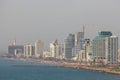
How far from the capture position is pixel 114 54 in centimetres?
14000

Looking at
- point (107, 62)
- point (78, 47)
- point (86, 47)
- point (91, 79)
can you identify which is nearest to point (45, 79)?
point (91, 79)

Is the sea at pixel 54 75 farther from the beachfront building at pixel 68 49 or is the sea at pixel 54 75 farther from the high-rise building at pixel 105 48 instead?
the beachfront building at pixel 68 49

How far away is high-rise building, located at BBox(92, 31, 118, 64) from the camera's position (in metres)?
140

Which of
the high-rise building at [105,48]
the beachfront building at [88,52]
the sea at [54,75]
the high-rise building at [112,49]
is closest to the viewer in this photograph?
the sea at [54,75]

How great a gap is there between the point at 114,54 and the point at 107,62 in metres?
3.88

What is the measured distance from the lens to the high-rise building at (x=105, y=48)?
14012cm

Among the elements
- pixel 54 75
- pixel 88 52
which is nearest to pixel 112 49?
pixel 88 52

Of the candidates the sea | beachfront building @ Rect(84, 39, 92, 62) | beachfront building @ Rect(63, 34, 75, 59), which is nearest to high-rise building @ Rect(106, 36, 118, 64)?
beachfront building @ Rect(84, 39, 92, 62)

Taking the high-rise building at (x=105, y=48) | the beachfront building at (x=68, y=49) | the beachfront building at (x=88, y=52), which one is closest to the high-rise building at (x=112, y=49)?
the high-rise building at (x=105, y=48)

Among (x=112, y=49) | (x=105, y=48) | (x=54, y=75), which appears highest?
(x=105, y=48)

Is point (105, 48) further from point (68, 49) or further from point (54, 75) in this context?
point (54, 75)

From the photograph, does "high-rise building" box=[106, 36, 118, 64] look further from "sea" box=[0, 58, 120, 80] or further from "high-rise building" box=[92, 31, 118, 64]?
"sea" box=[0, 58, 120, 80]

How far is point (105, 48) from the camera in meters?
142

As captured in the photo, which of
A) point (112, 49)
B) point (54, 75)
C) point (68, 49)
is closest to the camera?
point (54, 75)
